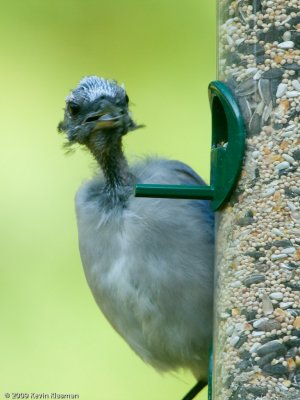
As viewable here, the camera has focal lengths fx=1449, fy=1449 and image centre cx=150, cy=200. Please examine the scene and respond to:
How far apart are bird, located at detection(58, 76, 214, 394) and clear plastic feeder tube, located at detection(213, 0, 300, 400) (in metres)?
0.65

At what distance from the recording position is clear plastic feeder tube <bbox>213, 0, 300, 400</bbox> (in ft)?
20.3

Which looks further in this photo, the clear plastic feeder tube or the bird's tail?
the bird's tail

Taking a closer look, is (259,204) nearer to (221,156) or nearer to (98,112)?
(221,156)

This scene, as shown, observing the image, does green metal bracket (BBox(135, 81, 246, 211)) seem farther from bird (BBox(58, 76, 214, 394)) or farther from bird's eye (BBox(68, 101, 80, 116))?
bird's eye (BBox(68, 101, 80, 116))

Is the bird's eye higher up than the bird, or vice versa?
the bird's eye

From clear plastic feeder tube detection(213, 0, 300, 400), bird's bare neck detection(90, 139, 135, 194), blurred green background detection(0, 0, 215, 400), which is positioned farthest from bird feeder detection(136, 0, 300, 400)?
blurred green background detection(0, 0, 215, 400)

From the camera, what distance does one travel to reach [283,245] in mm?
6211

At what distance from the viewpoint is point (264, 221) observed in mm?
6266

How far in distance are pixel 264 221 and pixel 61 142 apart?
4.22 metres

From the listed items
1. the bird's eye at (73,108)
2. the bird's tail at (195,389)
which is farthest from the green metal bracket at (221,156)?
the bird's tail at (195,389)

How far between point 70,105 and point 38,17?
3.92 meters

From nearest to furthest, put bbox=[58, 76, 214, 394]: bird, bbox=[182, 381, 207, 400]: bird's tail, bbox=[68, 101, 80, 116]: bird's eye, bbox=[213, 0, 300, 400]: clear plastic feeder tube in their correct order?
bbox=[213, 0, 300, 400]: clear plastic feeder tube, bbox=[58, 76, 214, 394]: bird, bbox=[68, 101, 80, 116]: bird's eye, bbox=[182, 381, 207, 400]: bird's tail

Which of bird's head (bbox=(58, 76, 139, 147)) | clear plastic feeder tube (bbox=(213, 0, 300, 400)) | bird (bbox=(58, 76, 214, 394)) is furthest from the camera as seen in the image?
bird's head (bbox=(58, 76, 139, 147))

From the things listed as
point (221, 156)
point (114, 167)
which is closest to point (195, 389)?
point (114, 167)
